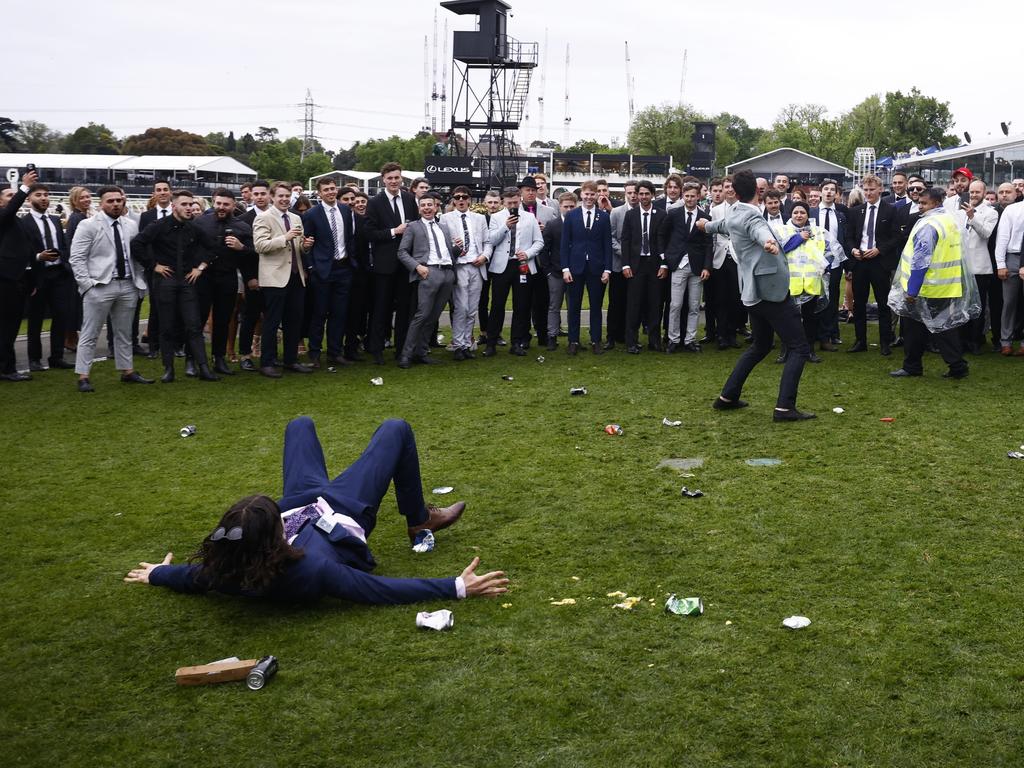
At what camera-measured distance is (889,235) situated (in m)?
12.2

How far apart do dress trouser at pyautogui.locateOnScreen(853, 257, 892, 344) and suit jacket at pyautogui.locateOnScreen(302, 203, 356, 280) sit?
6298 mm

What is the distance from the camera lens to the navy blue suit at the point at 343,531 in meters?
4.75

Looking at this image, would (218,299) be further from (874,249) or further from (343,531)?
(874,249)

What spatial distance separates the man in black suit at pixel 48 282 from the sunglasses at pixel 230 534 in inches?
330

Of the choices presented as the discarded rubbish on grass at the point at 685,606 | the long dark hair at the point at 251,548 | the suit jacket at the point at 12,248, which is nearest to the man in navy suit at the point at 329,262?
the suit jacket at the point at 12,248

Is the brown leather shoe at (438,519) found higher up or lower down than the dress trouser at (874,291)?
lower down

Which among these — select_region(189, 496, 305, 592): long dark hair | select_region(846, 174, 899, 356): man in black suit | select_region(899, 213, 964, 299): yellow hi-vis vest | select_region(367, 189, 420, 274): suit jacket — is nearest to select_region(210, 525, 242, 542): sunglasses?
select_region(189, 496, 305, 592): long dark hair

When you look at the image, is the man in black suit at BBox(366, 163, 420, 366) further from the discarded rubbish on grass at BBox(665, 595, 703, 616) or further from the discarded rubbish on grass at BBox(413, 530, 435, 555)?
the discarded rubbish on grass at BBox(665, 595, 703, 616)

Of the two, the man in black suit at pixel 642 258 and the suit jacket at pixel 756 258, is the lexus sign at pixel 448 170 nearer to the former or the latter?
the man in black suit at pixel 642 258

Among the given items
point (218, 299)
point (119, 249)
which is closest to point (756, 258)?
point (218, 299)

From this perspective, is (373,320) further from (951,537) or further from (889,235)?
(951,537)

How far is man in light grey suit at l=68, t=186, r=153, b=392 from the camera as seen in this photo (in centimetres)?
1069

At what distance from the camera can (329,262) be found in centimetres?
1185

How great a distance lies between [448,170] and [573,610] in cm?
4487
